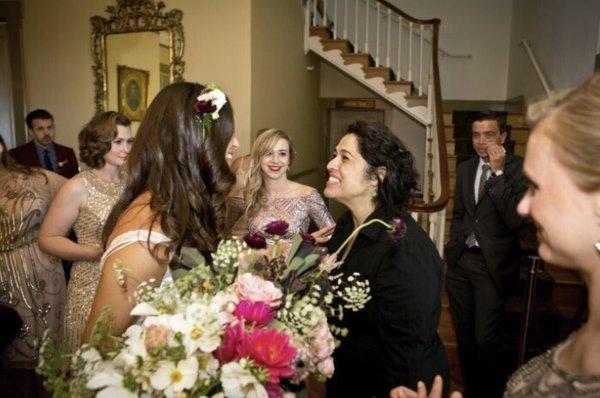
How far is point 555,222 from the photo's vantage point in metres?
0.70

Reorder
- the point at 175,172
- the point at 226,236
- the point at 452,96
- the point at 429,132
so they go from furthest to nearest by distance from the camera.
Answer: the point at 452,96
the point at 429,132
the point at 226,236
the point at 175,172

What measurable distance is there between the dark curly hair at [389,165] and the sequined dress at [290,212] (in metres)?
1.20

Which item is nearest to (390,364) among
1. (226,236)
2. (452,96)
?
(226,236)

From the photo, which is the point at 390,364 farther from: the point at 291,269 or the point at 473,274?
the point at 473,274

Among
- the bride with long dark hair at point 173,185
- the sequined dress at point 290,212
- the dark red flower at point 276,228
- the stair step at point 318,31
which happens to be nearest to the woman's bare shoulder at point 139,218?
the bride with long dark hair at point 173,185

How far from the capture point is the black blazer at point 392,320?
1412mm

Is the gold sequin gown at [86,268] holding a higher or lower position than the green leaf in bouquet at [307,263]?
lower

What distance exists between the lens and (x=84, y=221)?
2.13m

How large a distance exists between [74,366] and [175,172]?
601 mm

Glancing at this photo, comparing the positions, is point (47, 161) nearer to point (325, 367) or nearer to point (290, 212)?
point (290, 212)

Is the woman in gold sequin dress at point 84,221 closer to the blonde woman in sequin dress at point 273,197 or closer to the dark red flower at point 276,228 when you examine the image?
the blonde woman in sequin dress at point 273,197

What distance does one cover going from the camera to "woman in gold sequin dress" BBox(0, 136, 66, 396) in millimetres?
2195

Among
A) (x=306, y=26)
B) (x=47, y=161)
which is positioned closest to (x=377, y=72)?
(x=306, y=26)

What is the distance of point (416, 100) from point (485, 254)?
3.70 metres
